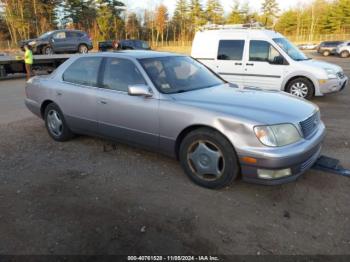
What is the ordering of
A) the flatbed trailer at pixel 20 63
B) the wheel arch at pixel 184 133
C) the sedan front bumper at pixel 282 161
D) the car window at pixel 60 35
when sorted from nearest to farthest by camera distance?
the sedan front bumper at pixel 282 161
the wheel arch at pixel 184 133
the flatbed trailer at pixel 20 63
the car window at pixel 60 35

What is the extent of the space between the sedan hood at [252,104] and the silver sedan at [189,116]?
0.01m

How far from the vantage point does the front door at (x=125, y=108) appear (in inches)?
166

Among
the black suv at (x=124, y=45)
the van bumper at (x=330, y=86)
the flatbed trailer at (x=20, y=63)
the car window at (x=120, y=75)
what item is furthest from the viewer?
the black suv at (x=124, y=45)

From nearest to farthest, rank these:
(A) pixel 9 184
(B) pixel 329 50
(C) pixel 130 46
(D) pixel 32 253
Result: (D) pixel 32 253
(A) pixel 9 184
(C) pixel 130 46
(B) pixel 329 50

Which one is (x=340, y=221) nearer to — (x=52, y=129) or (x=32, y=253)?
(x=32, y=253)

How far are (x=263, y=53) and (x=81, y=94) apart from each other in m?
5.79

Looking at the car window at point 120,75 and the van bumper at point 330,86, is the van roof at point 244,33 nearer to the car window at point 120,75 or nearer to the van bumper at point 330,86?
the van bumper at point 330,86

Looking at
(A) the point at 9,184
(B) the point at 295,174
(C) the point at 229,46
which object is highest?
(C) the point at 229,46

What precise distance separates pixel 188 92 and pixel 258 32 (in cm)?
572

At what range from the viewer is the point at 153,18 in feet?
228

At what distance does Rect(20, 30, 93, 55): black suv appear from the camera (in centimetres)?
2006

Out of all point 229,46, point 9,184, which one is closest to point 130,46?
point 229,46

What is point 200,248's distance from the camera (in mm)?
2814

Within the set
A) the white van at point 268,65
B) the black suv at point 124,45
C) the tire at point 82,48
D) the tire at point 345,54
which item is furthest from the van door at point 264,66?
the tire at point 345,54
